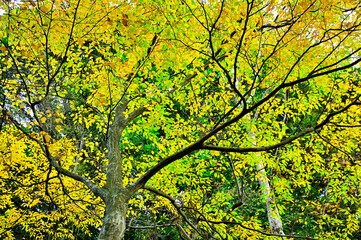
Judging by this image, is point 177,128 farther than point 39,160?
No

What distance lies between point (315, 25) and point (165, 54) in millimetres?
2825

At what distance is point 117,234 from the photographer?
10.7 feet

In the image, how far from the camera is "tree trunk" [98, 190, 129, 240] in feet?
10.6

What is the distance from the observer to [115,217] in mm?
3389

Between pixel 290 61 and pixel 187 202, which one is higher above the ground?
pixel 290 61

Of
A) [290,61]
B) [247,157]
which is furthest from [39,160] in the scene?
[290,61]

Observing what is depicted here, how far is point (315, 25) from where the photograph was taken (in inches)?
146

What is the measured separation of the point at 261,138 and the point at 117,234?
16.6ft

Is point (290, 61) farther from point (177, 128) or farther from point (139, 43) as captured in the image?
point (177, 128)

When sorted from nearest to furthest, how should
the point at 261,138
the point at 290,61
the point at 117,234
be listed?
1. the point at 117,234
2. the point at 290,61
3. the point at 261,138

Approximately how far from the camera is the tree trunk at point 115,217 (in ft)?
10.6

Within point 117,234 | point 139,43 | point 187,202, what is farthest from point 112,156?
point 187,202

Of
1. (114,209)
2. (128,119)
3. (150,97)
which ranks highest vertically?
(150,97)

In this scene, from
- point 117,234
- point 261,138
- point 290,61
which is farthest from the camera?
point 261,138
